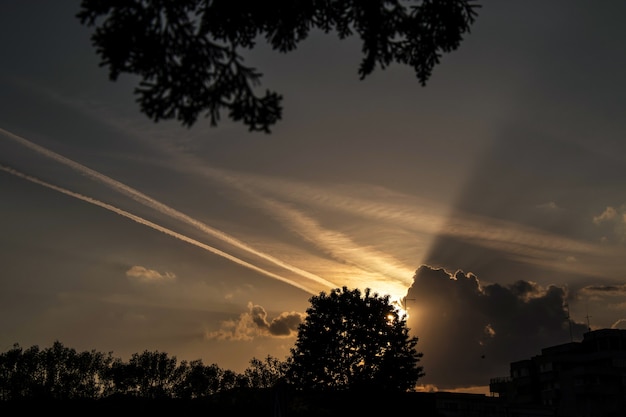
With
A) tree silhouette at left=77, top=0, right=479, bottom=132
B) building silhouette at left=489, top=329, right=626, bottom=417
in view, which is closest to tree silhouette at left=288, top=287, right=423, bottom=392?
building silhouette at left=489, top=329, right=626, bottom=417

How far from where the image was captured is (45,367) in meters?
122

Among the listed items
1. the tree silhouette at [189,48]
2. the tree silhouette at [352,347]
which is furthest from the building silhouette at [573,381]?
the tree silhouette at [189,48]

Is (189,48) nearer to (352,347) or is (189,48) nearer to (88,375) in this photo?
(352,347)

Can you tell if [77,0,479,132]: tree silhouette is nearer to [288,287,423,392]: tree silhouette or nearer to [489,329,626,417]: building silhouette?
[288,287,423,392]: tree silhouette

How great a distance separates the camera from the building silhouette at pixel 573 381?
308 ft

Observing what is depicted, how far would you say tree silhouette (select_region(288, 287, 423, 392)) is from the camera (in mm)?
65812

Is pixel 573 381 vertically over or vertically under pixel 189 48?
over

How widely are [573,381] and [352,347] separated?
4851 cm

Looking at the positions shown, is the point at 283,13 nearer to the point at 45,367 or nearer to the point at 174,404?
the point at 174,404

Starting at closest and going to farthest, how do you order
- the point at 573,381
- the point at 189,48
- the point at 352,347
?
the point at 189,48 < the point at 352,347 < the point at 573,381

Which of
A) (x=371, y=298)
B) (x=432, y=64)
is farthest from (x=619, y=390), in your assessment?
(x=432, y=64)

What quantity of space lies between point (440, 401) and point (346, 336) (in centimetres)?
5312

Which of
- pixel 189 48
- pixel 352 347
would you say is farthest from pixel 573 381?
pixel 189 48

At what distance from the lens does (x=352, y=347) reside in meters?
67.6
